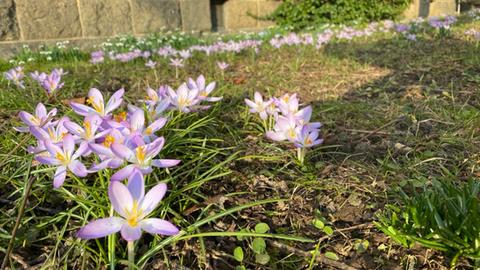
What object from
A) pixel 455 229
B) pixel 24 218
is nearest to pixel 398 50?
pixel 455 229

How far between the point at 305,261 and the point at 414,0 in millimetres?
9756

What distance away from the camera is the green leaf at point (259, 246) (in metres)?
1.13

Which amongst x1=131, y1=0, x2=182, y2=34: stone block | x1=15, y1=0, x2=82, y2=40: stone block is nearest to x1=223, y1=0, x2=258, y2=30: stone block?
x1=131, y1=0, x2=182, y2=34: stone block

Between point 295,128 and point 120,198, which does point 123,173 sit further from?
point 295,128

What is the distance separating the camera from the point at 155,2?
21.0ft

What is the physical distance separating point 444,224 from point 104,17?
6.08 metres

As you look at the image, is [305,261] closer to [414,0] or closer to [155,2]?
[155,2]

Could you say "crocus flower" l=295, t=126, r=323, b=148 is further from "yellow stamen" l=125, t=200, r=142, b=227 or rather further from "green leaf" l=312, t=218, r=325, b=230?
"yellow stamen" l=125, t=200, r=142, b=227

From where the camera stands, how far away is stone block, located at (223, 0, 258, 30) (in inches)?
306

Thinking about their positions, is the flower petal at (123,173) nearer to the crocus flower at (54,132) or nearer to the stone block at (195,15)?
the crocus flower at (54,132)

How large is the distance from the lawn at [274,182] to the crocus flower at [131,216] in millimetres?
127

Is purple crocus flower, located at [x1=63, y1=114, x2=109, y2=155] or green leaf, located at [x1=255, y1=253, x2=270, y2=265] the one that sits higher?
purple crocus flower, located at [x1=63, y1=114, x2=109, y2=155]

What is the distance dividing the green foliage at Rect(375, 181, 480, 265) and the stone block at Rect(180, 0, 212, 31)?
620 centimetres

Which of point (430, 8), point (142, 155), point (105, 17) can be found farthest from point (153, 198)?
point (430, 8)
